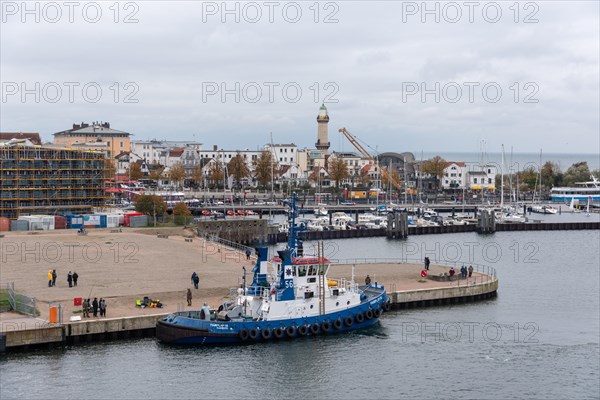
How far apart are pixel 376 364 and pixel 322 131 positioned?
15534cm

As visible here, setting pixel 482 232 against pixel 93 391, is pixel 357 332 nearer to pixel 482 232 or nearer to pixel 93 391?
pixel 93 391

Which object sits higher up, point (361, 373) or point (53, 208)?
point (53, 208)

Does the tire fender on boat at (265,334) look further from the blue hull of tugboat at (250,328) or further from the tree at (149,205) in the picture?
the tree at (149,205)

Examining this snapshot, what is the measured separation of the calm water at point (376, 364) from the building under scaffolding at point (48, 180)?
53.0m

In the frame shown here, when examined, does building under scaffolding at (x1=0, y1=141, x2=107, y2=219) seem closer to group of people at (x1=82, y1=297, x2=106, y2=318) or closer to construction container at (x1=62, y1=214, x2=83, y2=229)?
construction container at (x1=62, y1=214, x2=83, y2=229)

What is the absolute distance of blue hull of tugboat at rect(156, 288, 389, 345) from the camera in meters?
44.6

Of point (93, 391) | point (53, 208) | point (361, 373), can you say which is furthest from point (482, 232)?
point (93, 391)

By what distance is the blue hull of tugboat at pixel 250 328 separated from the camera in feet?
146

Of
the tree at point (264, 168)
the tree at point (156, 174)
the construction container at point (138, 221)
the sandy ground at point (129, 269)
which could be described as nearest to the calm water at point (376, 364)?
the sandy ground at point (129, 269)

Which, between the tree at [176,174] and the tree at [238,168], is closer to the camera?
the tree at [238,168]

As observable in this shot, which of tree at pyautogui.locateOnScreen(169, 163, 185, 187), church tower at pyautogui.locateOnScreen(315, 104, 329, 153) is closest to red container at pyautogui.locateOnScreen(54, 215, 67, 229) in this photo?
tree at pyautogui.locateOnScreen(169, 163, 185, 187)

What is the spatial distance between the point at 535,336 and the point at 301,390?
51.4ft

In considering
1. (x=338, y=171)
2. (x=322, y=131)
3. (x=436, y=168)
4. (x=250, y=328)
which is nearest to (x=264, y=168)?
(x=338, y=171)

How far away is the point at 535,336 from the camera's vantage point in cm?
4866
